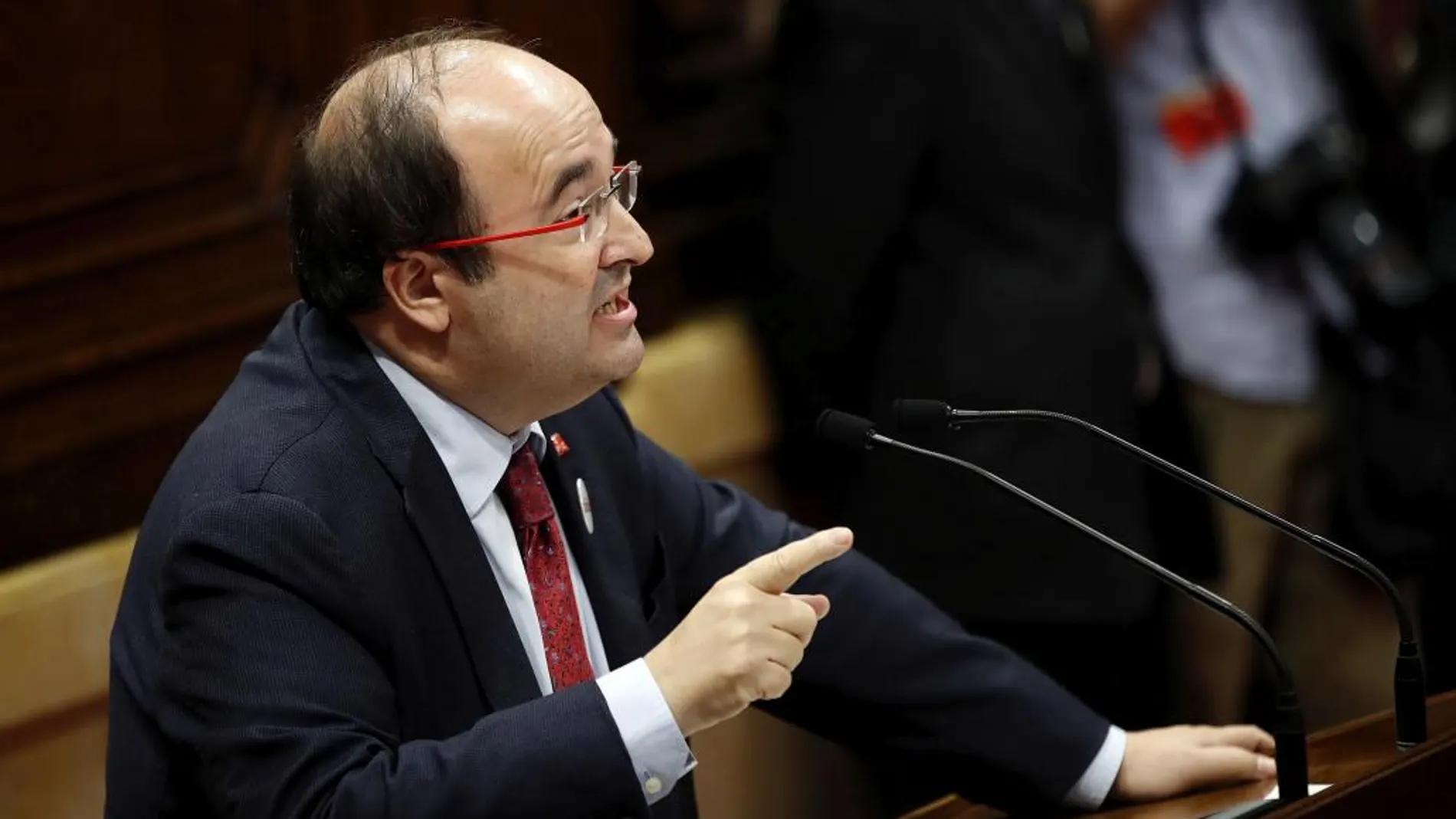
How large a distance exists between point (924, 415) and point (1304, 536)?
0.37 m

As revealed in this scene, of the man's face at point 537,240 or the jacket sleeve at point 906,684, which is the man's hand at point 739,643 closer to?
the man's face at point 537,240

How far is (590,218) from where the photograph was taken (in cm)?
202

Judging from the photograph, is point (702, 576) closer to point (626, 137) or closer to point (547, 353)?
point (547, 353)

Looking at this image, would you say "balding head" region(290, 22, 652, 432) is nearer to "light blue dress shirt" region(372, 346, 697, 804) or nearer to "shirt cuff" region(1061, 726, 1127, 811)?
"light blue dress shirt" region(372, 346, 697, 804)

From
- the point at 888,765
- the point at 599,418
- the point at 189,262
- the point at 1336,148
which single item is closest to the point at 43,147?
the point at 189,262

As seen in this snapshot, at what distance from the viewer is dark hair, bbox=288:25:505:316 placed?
76.3 inches

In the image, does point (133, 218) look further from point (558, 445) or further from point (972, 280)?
point (972, 280)

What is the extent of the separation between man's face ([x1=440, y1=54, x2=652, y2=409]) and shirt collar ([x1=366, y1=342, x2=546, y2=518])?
1.8 inches

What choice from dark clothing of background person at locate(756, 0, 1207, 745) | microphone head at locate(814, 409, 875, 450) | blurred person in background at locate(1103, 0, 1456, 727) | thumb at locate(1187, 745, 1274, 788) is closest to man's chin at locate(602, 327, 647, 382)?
microphone head at locate(814, 409, 875, 450)

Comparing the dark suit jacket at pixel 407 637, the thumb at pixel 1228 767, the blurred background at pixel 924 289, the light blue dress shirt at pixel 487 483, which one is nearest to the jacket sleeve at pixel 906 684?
the dark suit jacket at pixel 407 637

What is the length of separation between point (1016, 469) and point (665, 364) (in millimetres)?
644

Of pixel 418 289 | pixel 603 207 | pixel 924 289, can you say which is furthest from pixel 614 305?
pixel 924 289

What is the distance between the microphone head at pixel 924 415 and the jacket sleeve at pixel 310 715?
1.38 ft

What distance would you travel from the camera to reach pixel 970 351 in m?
3.20
